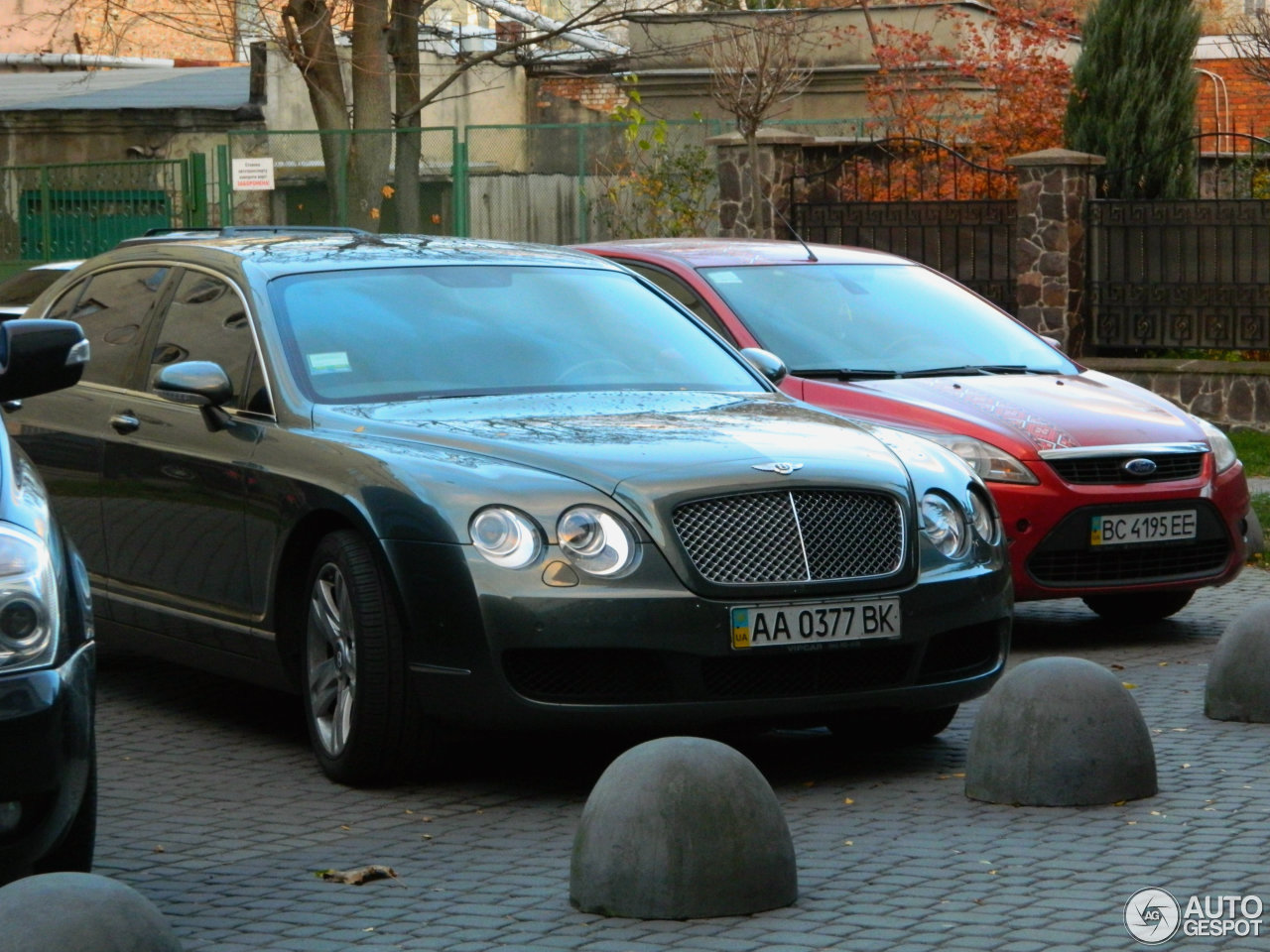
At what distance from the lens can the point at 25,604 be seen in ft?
14.3

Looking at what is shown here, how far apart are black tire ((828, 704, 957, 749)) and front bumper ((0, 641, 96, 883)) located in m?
2.93

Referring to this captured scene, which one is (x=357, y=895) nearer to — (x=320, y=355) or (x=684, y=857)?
(x=684, y=857)

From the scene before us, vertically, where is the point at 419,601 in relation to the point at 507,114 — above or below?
below

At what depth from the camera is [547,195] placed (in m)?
24.7

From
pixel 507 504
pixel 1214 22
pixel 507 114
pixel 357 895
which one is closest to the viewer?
pixel 357 895

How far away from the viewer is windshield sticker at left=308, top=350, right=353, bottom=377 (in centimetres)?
695

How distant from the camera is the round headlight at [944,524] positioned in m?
6.39

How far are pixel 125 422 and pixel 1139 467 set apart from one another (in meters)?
4.03

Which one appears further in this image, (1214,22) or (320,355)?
(1214,22)

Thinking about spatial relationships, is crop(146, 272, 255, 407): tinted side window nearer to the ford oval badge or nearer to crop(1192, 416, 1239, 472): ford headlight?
the ford oval badge

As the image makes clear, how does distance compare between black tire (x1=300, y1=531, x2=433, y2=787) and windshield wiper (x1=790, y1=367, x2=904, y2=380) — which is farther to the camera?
windshield wiper (x1=790, y1=367, x2=904, y2=380)

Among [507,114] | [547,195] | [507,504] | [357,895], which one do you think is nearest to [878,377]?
[507,504]

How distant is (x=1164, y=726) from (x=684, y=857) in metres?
2.79

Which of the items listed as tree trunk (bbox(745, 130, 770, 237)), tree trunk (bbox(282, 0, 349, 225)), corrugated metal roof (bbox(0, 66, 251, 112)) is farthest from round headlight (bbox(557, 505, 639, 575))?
corrugated metal roof (bbox(0, 66, 251, 112))
